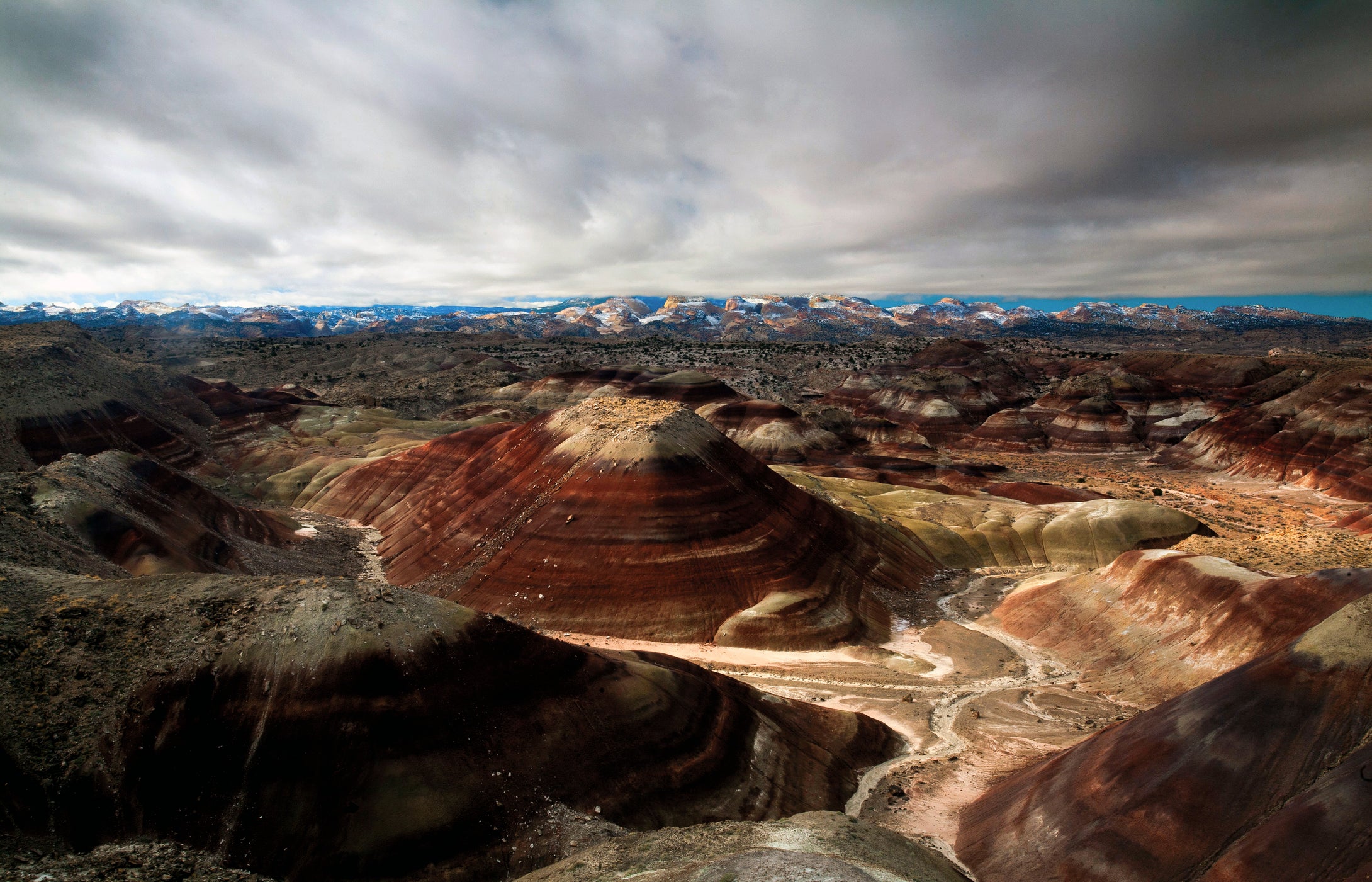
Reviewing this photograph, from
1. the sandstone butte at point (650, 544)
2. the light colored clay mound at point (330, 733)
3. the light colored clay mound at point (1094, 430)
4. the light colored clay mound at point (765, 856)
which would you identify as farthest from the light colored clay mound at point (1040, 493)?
the light colored clay mound at point (765, 856)

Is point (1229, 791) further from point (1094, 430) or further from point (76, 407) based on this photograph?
point (1094, 430)

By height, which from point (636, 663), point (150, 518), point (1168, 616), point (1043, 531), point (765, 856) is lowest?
point (1043, 531)

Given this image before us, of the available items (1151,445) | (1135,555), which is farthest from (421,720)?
(1151,445)

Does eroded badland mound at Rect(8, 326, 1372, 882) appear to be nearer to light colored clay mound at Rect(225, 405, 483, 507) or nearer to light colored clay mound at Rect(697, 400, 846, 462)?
light colored clay mound at Rect(225, 405, 483, 507)

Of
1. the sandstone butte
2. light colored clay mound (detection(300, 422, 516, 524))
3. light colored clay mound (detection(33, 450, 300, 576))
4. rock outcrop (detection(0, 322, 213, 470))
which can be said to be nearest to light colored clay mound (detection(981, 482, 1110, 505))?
the sandstone butte

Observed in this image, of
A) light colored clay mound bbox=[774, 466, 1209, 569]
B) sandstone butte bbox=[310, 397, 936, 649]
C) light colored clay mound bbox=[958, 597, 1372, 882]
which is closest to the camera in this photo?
light colored clay mound bbox=[958, 597, 1372, 882]

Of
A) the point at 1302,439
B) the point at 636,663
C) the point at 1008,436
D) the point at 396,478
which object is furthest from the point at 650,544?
the point at 1008,436
